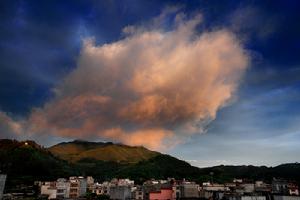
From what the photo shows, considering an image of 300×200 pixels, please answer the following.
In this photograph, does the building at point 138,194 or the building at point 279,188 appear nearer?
the building at point 279,188

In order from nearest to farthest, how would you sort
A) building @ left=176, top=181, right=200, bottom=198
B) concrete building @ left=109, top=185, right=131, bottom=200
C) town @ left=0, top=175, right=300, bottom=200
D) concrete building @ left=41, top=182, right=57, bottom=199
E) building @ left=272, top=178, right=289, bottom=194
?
1. town @ left=0, top=175, right=300, bottom=200
2. building @ left=272, top=178, right=289, bottom=194
3. concrete building @ left=109, top=185, right=131, bottom=200
4. concrete building @ left=41, top=182, right=57, bottom=199
5. building @ left=176, top=181, right=200, bottom=198

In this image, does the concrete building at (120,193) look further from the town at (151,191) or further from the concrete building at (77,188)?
the concrete building at (77,188)

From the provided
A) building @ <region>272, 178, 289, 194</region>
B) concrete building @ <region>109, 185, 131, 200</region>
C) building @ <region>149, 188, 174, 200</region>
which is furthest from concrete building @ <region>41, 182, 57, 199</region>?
building @ <region>272, 178, 289, 194</region>

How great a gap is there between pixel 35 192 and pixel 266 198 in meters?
53.1

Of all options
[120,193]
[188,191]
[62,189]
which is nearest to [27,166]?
[62,189]

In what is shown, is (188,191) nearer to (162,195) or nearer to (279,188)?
(162,195)

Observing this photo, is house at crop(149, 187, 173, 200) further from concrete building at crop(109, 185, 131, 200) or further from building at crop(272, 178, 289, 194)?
building at crop(272, 178, 289, 194)

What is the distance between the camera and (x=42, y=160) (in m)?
129

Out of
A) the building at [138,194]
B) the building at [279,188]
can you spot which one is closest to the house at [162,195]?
the building at [138,194]

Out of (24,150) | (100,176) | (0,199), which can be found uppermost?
(24,150)

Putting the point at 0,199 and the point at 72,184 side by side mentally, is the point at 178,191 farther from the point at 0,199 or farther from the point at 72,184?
the point at 0,199

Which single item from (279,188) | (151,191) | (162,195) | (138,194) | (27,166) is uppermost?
(27,166)

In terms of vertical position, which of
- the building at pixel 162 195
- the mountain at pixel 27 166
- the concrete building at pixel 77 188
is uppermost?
the mountain at pixel 27 166

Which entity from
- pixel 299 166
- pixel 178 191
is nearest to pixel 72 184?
pixel 178 191
